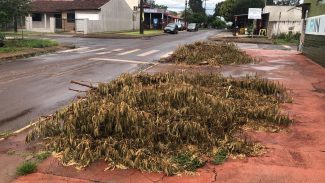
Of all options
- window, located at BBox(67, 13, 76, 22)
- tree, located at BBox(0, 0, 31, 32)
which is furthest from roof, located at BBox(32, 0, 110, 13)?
tree, located at BBox(0, 0, 31, 32)

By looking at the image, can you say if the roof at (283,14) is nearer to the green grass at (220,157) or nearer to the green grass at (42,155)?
the green grass at (220,157)

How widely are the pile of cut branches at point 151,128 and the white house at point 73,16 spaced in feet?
136

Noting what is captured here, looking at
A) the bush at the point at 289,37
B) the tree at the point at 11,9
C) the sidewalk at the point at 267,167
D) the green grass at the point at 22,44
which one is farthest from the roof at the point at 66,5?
the sidewalk at the point at 267,167

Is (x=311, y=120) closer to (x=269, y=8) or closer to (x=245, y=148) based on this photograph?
(x=245, y=148)

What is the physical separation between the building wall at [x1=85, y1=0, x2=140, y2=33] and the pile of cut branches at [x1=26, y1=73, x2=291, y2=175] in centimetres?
4142

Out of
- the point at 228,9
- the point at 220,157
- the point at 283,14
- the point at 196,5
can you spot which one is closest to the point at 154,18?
the point at 228,9

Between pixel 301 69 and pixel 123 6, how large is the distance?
45440 millimetres

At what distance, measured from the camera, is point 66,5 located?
54312mm

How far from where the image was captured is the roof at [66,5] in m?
→ 52.4

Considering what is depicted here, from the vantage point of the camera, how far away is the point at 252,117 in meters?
8.88

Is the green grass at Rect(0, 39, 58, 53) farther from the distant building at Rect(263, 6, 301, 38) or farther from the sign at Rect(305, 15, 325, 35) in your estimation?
the distant building at Rect(263, 6, 301, 38)

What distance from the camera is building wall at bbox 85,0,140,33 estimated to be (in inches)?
2007

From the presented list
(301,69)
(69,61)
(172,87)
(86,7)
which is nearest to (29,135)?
(172,87)

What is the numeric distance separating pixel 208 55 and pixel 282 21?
31.4 metres
